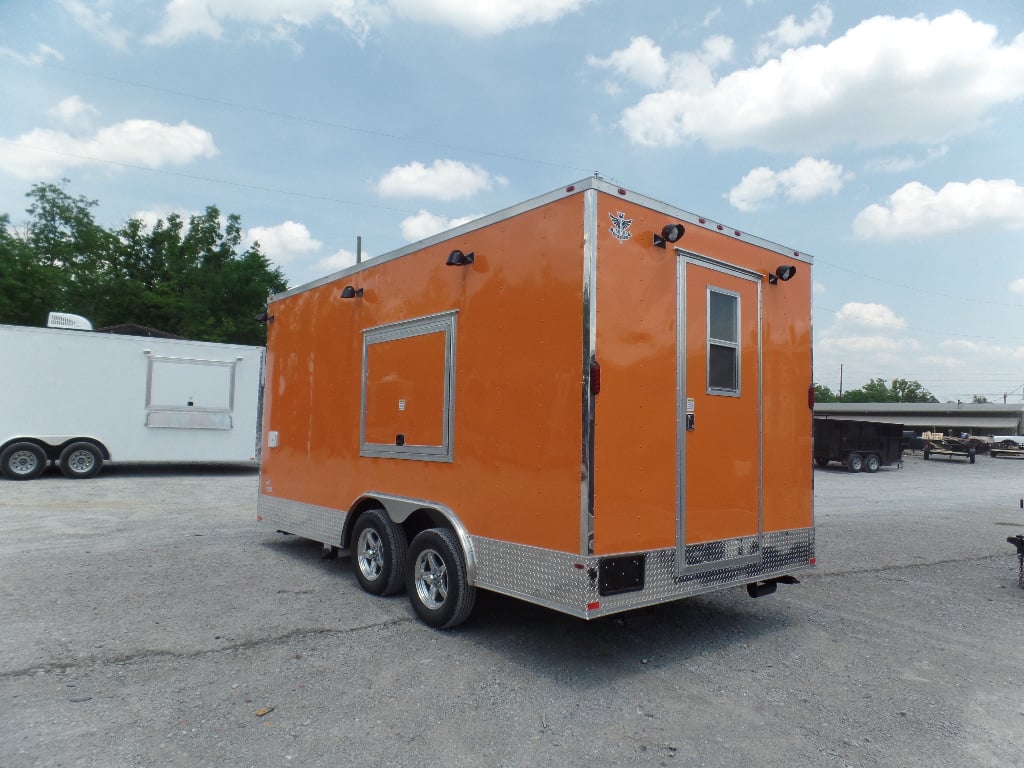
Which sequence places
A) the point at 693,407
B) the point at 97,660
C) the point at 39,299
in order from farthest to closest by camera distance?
the point at 39,299, the point at 693,407, the point at 97,660

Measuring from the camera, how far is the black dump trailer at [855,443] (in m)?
24.8

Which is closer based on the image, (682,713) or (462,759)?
(462,759)

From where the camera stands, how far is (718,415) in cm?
478

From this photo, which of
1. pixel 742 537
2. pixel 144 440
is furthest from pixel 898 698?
pixel 144 440

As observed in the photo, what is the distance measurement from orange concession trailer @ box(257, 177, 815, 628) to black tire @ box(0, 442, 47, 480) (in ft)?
37.1

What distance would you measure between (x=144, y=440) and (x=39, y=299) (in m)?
19.0

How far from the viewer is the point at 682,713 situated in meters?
3.69

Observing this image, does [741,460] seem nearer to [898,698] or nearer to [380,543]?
[898,698]

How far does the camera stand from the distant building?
49.8m

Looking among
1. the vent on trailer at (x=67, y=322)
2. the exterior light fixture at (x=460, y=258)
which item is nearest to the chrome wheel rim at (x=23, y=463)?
the vent on trailer at (x=67, y=322)

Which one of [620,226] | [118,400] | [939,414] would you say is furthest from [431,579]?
[939,414]

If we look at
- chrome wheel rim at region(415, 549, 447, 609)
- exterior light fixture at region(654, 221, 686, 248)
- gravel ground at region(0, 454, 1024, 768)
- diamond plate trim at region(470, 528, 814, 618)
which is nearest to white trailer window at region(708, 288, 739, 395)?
exterior light fixture at region(654, 221, 686, 248)

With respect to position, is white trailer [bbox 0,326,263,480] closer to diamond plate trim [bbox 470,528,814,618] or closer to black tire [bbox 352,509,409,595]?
black tire [bbox 352,509,409,595]

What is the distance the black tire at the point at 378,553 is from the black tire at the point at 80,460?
11043 millimetres
